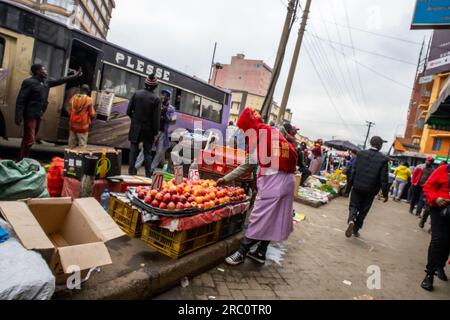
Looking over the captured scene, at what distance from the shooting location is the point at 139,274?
2926 millimetres

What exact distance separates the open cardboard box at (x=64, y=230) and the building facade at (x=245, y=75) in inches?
2625

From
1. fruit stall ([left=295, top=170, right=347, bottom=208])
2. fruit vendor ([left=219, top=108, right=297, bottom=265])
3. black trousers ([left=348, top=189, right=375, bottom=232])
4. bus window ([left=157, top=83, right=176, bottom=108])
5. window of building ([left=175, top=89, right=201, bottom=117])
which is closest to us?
fruit vendor ([left=219, top=108, right=297, bottom=265])

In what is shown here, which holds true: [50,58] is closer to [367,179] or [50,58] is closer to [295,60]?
[367,179]

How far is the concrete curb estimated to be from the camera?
251 cm

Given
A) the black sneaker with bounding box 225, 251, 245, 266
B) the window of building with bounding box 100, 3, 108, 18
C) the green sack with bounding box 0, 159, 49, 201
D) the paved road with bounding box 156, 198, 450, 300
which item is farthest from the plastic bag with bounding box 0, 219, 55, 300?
the window of building with bounding box 100, 3, 108, 18

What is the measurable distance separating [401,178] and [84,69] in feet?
51.9

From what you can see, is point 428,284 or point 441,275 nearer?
point 428,284

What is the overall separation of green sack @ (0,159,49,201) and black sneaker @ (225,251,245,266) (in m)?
2.38

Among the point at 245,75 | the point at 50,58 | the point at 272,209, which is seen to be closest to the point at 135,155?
the point at 272,209

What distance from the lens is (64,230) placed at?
10.3 feet

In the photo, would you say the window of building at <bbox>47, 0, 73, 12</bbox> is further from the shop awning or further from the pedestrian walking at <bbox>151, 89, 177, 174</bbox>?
the shop awning

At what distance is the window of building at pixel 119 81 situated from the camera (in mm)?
9403

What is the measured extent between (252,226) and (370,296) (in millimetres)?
1777
